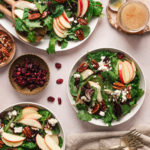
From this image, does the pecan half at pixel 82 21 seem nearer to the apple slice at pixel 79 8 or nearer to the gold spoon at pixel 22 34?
the apple slice at pixel 79 8

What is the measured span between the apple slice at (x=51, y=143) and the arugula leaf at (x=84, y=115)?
0.34 metres

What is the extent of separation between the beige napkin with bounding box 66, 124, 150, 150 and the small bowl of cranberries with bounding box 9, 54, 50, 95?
0.55 metres

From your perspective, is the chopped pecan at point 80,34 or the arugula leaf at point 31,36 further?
the chopped pecan at point 80,34

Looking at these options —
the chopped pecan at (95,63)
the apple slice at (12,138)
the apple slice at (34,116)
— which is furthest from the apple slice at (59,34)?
the apple slice at (12,138)

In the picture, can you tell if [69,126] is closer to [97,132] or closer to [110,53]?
[97,132]

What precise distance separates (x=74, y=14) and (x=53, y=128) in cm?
106

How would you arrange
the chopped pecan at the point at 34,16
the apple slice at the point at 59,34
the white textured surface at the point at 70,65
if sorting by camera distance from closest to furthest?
1. the chopped pecan at the point at 34,16
2. the apple slice at the point at 59,34
3. the white textured surface at the point at 70,65

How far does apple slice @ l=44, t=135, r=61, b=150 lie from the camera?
2537 millimetres

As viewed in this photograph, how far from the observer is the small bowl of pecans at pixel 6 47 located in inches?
101

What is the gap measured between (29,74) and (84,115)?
24.0 inches

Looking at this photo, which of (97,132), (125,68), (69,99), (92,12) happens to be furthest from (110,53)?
(97,132)

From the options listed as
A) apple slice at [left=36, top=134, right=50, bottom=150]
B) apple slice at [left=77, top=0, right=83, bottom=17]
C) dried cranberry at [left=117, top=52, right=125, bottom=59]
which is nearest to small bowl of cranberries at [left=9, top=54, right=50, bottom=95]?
apple slice at [left=36, top=134, right=50, bottom=150]

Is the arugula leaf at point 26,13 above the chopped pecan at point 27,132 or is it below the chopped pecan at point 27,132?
above

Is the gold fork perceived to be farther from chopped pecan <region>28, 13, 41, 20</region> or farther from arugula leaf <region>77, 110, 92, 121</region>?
chopped pecan <region>28, 13, 41, 20</region>
